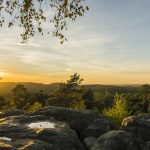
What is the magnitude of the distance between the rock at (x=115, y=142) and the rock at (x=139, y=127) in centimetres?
238

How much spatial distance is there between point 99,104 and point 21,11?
9799 centimetres

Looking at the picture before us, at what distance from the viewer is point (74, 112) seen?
23453 mm

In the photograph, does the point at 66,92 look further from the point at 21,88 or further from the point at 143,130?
the point at 143,130

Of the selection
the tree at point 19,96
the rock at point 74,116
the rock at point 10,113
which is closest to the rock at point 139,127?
the rock at point 74,116

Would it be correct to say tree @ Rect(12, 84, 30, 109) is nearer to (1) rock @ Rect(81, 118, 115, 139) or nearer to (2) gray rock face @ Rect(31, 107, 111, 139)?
(2) gray rock face @ Rect(31, 107, 111, 139)

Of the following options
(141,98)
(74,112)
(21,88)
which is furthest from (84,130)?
(141,98)

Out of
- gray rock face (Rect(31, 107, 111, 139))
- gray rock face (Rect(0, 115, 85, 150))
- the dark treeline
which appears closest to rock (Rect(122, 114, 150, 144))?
gray rock face (Rect(31, 107, 111, 139))

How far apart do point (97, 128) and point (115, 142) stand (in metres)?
3.15

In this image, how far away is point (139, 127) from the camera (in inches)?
881

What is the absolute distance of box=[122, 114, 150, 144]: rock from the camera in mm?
22219

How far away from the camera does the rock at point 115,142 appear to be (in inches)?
742

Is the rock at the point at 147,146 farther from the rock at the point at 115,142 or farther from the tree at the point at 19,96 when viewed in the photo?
the tree at the point at 19,96

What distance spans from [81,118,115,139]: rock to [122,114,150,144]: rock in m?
1.04

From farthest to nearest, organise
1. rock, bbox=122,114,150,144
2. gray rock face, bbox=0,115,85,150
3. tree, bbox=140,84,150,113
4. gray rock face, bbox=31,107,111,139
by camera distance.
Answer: tree, bbox=140,84,150,113, gray rock face, bbox=31,107,111,139, rock, bbox=122,114,150,144, gray rock face, bbox=0,115,85,150
